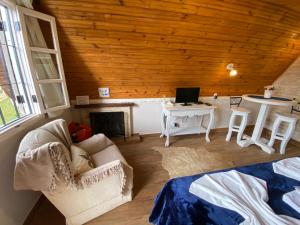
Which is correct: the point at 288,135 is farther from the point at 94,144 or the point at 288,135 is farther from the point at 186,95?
the point at 94,144

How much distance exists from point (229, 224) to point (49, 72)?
2382mm

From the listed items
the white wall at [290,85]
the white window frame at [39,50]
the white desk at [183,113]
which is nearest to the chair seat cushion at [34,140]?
the white window frame at [39,50]

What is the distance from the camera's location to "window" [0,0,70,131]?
146cm

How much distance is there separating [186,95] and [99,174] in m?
2.12

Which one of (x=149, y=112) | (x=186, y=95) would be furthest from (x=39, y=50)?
(x=186, y=95)

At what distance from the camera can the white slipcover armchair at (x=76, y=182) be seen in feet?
3.46

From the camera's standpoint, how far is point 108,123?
114 inches

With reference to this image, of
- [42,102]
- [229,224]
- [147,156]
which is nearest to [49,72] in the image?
[42,102]

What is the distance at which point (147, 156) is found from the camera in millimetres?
2506

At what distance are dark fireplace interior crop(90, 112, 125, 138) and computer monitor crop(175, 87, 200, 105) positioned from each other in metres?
1.16

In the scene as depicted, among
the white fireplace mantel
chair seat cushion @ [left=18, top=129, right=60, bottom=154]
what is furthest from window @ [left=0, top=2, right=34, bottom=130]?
the white fireplace mantel

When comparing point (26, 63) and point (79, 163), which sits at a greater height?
point (26, 63)

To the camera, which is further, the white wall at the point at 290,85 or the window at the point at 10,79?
the white wall at the point at 290,85

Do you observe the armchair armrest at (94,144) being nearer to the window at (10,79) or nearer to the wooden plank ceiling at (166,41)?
the window at (10,79)
